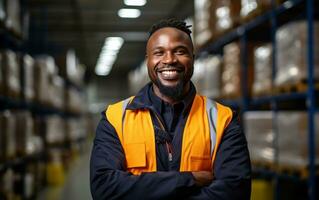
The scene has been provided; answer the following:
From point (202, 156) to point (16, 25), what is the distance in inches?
205

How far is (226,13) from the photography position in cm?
693

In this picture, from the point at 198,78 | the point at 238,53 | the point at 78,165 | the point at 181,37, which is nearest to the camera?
the point at 181,37

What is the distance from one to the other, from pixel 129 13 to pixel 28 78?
7550mm

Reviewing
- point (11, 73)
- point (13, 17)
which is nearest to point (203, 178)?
point (11, 73)

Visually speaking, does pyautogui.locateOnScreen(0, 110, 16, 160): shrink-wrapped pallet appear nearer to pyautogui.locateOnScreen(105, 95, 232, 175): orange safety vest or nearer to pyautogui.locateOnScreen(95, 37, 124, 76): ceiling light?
pyautogui.locateOnScreen(105, 95, 232, 175): orange safety vest

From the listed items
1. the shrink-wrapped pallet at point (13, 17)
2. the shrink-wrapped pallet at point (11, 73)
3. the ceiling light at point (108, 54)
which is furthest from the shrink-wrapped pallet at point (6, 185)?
the ceiling light at point (108, 54)

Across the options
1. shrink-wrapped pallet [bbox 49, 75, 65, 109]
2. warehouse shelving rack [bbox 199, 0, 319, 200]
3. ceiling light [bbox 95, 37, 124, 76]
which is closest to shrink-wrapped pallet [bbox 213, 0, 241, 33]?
warehouse shelving rack [bbox 199, 0, 319, 200]

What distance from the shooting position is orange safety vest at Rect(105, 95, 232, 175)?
2.46m

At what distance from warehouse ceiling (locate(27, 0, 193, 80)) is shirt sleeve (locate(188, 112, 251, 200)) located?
34.4 ft

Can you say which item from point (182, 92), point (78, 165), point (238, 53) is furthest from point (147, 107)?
point (78, 165)

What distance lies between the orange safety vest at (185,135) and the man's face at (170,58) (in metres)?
0.19

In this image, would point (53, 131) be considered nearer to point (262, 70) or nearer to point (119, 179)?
point (262, 70)

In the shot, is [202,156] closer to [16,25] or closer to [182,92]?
[182,92]

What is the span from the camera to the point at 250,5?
613 centimetres
